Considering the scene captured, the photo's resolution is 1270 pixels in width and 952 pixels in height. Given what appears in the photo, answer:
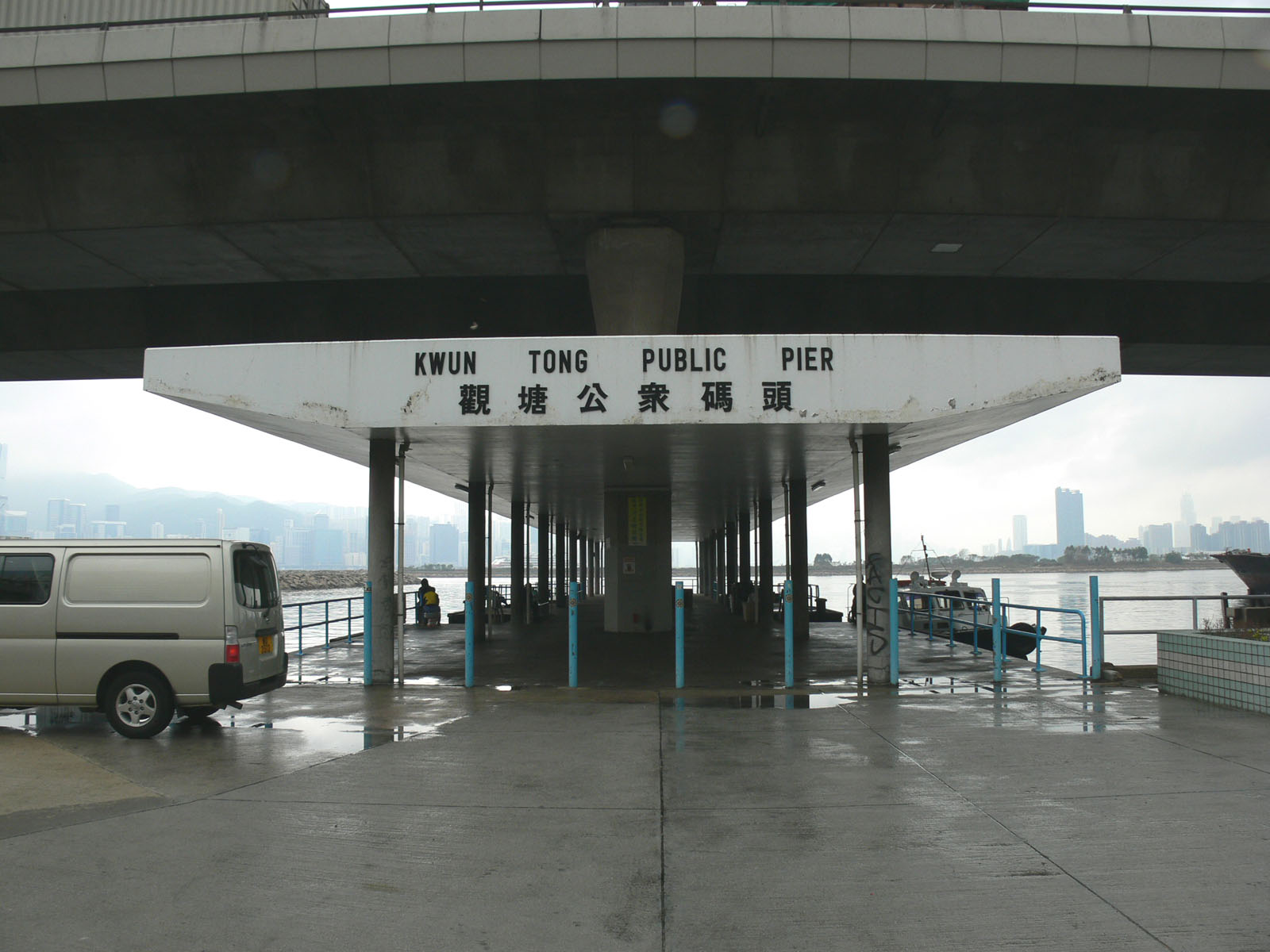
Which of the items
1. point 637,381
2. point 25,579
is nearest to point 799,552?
point 637,381

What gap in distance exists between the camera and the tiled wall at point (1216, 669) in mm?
11078

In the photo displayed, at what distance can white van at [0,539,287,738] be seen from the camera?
9.93 m

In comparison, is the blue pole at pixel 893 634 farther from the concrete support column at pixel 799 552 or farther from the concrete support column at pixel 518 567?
the concrete support column at pixel 518 567

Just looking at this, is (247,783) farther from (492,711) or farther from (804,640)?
(804,640)

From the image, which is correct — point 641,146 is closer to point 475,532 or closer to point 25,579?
point 25,579

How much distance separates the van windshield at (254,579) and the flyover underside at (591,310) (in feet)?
26.2

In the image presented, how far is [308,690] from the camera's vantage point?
44.7 feet

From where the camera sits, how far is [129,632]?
9.98 m

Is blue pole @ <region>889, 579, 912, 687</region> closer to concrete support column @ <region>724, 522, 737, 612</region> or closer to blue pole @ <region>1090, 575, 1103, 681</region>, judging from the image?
blue pole @ <region>1090, 575, 1103, 681</region>

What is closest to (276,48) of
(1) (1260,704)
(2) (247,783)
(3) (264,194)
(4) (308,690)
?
(3) (264,194)

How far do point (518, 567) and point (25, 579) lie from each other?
21686 millimetres

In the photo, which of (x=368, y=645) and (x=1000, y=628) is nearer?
(x=368, y=645)

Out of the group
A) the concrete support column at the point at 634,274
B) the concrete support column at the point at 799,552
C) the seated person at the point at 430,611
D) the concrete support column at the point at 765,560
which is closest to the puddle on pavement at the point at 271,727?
the concrete support column at the point at 634,274

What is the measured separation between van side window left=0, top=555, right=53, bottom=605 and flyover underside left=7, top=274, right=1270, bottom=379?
896 centimetres
